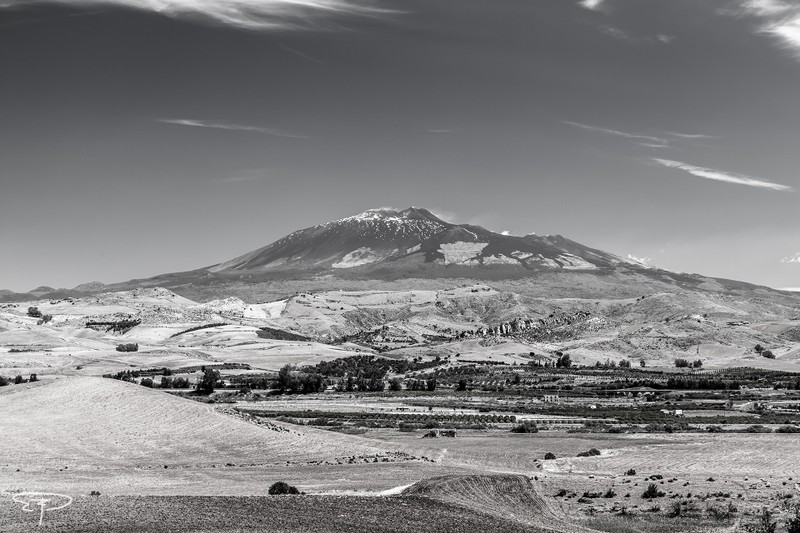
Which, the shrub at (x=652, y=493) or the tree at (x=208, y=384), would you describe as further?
the tree at (x=208, y=384)

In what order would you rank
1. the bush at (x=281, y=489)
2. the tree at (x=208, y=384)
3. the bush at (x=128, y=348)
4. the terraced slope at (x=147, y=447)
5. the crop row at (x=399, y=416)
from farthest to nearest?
the bush at (x=128, y=348), the tree at (x=208, y=384), the crop row at (x=399, y=416), the terraced slope at (x=147, y=447), the bush at (x=281, y=489)

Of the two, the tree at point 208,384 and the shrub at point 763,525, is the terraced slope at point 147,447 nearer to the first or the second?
the shrub at point 763,525

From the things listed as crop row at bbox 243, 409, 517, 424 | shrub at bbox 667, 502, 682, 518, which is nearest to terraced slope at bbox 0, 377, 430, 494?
crop row at bbox 243, 409, 517, 424

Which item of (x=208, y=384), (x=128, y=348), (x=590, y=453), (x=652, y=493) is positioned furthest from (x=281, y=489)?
(x=128, y=348)

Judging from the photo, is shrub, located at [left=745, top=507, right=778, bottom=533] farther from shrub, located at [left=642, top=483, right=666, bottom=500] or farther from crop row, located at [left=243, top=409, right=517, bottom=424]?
crop row, located at [left=243, top=409, right=517, bottom=424]

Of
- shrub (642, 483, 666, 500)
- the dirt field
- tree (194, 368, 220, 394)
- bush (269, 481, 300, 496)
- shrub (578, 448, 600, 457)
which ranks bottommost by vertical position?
tree (194, 368, 220, 394)

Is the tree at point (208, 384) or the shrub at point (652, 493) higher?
the shrub at point (652, 493)

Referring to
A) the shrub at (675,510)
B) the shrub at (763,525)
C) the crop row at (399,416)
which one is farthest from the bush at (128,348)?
the shrub at (763,525)

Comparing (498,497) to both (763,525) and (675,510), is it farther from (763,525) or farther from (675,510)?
(763,525)
